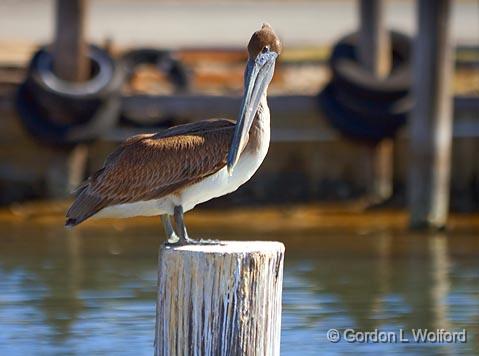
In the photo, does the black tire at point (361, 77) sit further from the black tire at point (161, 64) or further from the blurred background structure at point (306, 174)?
the black tire at point (161, 64)

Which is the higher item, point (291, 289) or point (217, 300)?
point (291, 289)

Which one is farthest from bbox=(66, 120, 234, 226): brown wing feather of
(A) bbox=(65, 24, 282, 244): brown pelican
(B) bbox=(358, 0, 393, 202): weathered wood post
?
(B) bbox=(358, 0, 393, 202): weathered wood post

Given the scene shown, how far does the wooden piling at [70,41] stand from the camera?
52.0 ft

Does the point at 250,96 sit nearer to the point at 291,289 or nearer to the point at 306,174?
the point at 291,289

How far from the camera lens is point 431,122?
566 inches

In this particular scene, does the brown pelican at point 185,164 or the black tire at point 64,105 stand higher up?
the black tire at point 64,105

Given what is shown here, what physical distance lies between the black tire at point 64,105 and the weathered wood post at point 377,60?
7.94 ft

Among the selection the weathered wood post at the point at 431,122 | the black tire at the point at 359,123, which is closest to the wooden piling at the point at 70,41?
the black tire at the point at 359,123

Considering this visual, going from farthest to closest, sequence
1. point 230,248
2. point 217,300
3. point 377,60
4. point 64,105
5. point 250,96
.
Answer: point 377,60 < point 64,105 < point 250,96 < point 230,248 < point 217,300

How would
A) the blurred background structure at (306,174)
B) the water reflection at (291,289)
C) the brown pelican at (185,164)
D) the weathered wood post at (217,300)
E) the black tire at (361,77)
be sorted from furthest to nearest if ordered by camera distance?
the black tire at (361,77)
the blurred background structure at (306,174)
the water reflection at (291,289)
the brown pelican at (185,164)
the weathered wood post at (217,300)

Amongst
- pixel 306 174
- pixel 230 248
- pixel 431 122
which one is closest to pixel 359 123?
pixel 306 174

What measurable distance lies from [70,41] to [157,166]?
8382 millimetres

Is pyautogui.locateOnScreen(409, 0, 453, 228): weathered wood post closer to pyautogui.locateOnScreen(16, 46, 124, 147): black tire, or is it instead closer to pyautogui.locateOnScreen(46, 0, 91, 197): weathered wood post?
pyautogui.locateOnScreen(16, 46, 124, 147): black tire

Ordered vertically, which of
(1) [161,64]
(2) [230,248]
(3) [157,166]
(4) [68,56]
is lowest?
(2) [230,248]
